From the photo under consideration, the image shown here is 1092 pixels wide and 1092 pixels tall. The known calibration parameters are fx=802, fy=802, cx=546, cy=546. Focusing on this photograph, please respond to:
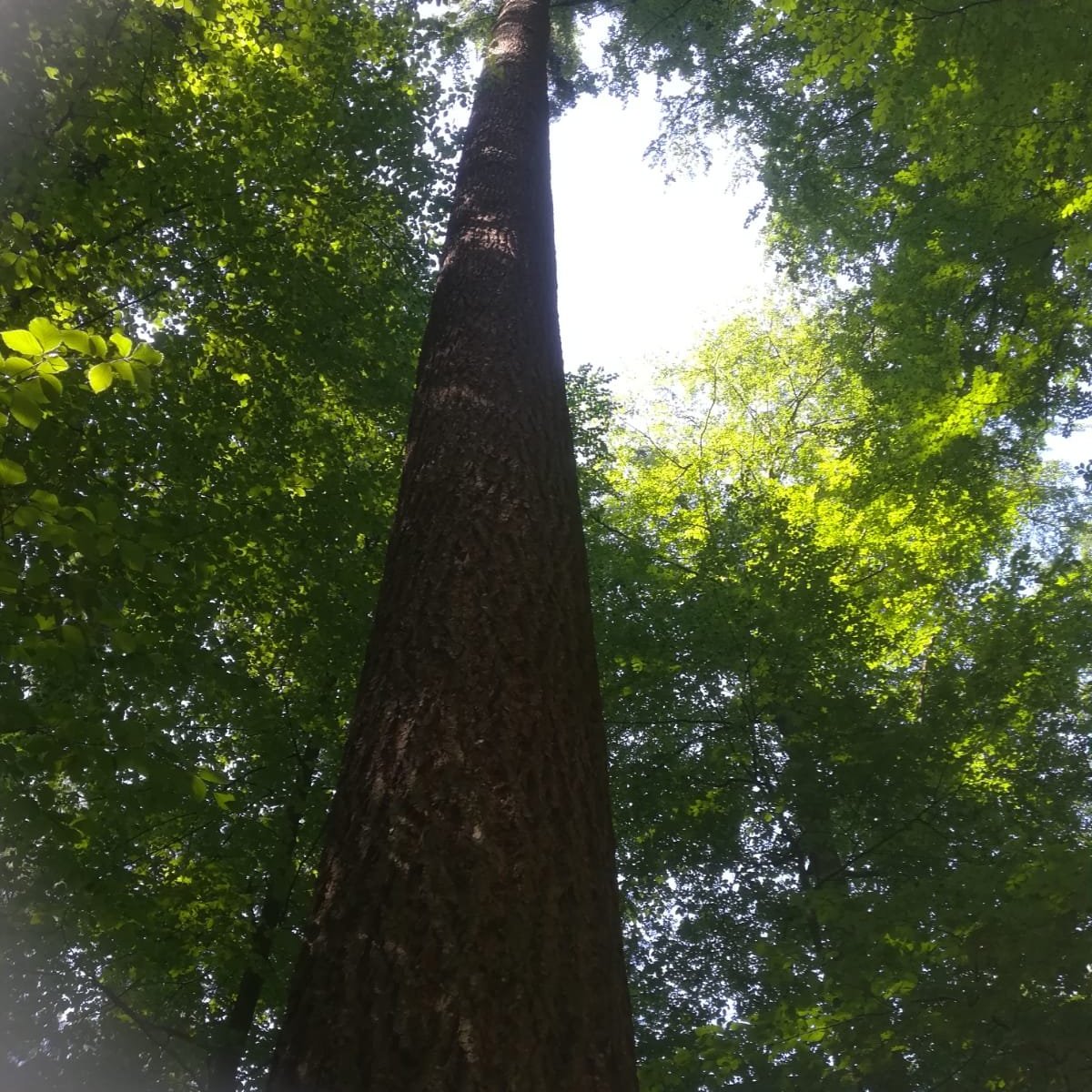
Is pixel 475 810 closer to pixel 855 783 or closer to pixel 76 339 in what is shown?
pixel 76 339

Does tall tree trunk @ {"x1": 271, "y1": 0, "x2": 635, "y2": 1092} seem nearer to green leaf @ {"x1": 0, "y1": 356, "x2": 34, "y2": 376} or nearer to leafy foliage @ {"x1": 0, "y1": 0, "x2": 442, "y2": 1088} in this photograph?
green leaf @ {"x1": 0, "y1": 356, "x2": 34, "y2": 376}

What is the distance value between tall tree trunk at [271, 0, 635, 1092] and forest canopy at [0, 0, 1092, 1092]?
77 centimetres

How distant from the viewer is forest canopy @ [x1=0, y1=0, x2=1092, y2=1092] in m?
4.43

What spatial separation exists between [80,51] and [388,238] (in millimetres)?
3134

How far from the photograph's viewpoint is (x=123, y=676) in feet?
16.6

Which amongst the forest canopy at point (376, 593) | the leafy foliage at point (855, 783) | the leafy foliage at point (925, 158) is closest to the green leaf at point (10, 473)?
the forest canopy at point (376, 593)

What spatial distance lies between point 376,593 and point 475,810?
15.8 feet

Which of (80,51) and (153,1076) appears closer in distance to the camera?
(80,51)

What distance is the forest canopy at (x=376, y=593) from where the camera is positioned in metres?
4.43

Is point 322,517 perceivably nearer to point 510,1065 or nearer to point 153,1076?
point 510,1065

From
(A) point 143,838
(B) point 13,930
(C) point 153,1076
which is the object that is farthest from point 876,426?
(C) point 153,1076

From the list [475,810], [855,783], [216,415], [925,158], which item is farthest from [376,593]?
[925,158]

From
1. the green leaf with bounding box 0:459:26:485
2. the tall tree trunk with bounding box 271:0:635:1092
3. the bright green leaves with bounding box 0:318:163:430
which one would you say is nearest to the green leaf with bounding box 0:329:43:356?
the bright green leaves with bounding box 0:318:163:430

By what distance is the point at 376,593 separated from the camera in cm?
659
